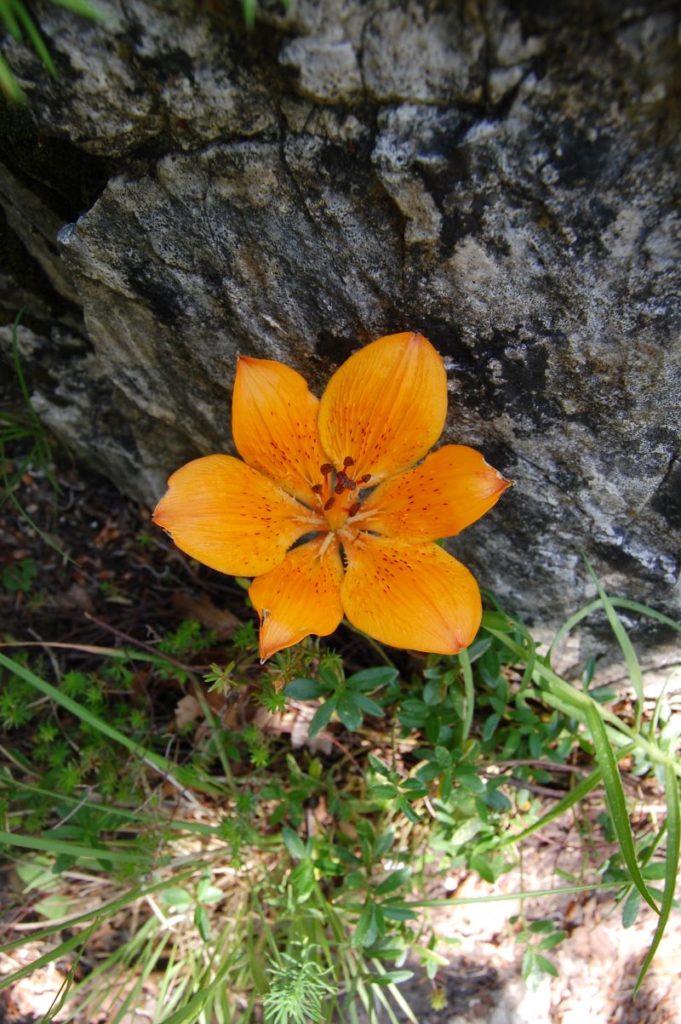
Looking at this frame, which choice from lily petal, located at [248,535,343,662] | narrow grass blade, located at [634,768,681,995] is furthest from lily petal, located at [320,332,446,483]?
narrow grass blade, located at [634,768,681,995]

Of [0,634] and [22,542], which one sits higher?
[22,542]

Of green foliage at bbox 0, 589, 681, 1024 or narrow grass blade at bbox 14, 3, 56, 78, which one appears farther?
green foliage at bbox 0, 589, 681, 1024

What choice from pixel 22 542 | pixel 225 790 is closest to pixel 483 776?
pixel 225 790

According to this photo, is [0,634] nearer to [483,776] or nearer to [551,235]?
[483,776]

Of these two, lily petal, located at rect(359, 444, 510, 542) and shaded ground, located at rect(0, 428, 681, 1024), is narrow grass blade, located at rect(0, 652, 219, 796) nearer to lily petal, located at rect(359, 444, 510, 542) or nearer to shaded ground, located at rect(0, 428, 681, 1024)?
shaded ground, located at rect(0, 428, 681, 1024)

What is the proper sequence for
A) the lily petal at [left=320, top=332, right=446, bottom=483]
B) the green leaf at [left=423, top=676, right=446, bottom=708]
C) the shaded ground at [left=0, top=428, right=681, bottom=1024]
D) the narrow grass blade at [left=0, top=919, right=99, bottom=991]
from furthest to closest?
the shaded ground at [left=0, top=428, right=681, bottom=1024] < the green leaf at [left=423, top=676, right=446, bottom=708] < the narrow grass blade at [left=0, top=919, right=99, bottom=991] < the lily petal at [left=320, top=332, right=446, bottom=483]

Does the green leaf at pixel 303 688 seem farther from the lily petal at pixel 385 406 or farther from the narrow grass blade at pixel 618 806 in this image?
the narrow grass blade at pixel 618 806

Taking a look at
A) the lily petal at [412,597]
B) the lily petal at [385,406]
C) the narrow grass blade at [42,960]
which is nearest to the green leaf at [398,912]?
the narrow grass blade at [42,960]
